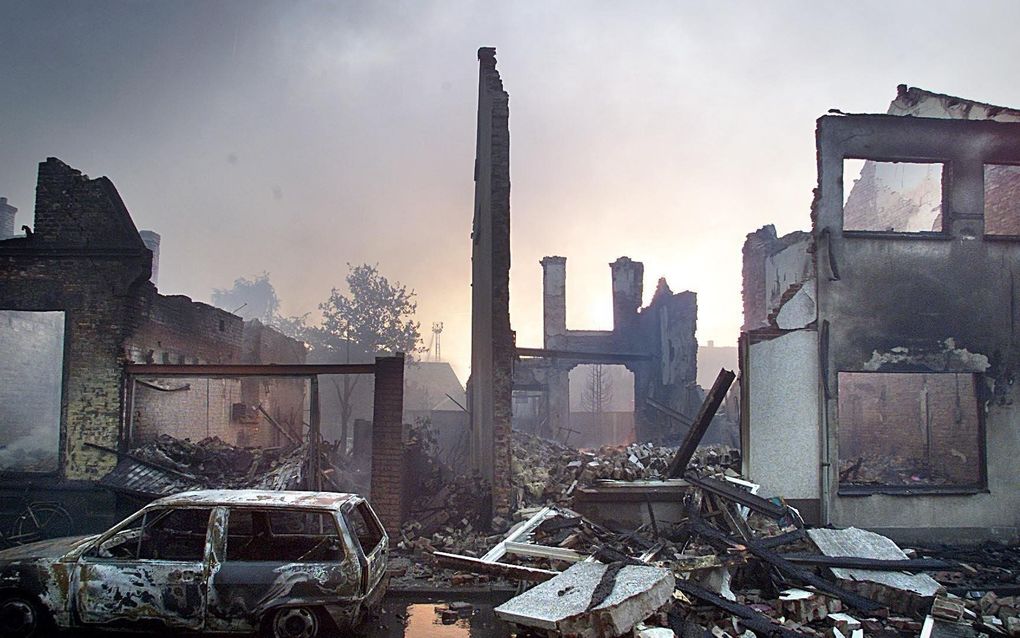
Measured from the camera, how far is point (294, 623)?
5.63 metres

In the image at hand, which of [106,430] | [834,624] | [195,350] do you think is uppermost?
[195,350]

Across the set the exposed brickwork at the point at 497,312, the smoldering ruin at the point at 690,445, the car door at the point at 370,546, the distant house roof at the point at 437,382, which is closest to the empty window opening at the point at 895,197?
the smoldering ruin at the point at 690,445

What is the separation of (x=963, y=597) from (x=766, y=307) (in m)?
14.9

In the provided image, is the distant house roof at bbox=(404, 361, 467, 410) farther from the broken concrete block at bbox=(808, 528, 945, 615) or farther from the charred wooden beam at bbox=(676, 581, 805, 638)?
the charred wooden beam at bbox=(676, 581, 805, 638)

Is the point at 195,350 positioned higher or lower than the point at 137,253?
lower

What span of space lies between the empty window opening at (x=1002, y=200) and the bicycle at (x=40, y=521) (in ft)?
57.4

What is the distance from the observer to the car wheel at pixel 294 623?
18.4 ft

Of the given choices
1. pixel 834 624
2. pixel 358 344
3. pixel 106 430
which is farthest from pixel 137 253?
pixel 358 344

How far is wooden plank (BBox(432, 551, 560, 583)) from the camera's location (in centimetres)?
790

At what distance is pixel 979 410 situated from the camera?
407 inches

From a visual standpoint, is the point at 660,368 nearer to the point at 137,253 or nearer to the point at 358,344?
the point at 137,253

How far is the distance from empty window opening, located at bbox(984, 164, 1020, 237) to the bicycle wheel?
17.5m

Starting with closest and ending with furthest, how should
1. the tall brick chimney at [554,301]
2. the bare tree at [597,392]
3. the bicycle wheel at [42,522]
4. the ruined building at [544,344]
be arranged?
the bicycle wheel at [42,522] → the ruined building at [544,344] → the tall brick chimney at [554,301] → the bare tree at [597,392]

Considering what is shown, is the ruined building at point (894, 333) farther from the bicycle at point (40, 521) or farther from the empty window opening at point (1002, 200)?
the bicycle at point (40, 521)
